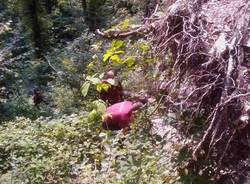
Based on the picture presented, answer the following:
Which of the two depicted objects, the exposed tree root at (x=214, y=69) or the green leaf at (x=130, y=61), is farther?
the green leaf at (x=130, y=61)

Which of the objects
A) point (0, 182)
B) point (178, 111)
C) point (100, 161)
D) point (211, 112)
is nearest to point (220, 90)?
point (211, 112)

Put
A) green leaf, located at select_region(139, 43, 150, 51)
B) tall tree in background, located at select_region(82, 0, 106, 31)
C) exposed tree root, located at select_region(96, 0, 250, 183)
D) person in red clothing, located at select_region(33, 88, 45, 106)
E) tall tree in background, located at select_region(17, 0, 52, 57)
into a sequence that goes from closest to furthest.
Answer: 1. exposed tree root, located at select_region(96, 0, 250, 183)
2. green leaf, located at select_region(139, 43, 150, 51)
3. person in red clothing, located at select_region(33, 88, 45, 106)
4. tall tree in background, located at select_region(17, 0, 52, 57)
5. tall tree in background, located at select_region(82, 0, 106, 31)

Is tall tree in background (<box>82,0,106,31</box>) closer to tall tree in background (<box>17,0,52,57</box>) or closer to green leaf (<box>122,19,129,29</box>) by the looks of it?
tall tree in background (<box>17,0,52,57</box>)

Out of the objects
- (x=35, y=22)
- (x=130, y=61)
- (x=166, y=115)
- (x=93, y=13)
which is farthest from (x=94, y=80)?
(x=93, y=13)

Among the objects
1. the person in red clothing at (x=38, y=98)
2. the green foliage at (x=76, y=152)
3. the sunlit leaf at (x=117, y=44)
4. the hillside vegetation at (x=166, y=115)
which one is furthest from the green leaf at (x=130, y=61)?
the person in red clothing at (x=38, y=98)

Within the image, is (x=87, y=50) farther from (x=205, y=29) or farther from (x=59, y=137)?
(x=205, y=29)

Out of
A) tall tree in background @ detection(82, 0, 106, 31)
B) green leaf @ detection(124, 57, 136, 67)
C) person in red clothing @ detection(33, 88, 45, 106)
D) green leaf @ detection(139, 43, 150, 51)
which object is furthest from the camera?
tall tree in background @ detection(82, 0, 106, 31)

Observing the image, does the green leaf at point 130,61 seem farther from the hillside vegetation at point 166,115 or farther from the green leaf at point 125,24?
the green leaf at point 125,24

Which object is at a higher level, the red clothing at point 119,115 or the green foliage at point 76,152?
the red clothing at point 119,115

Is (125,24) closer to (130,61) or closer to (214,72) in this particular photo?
(130,61)

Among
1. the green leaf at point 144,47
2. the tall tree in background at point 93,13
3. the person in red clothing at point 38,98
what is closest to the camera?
the green leaf at point 144,47

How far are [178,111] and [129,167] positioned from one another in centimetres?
67

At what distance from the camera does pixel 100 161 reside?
4828mm

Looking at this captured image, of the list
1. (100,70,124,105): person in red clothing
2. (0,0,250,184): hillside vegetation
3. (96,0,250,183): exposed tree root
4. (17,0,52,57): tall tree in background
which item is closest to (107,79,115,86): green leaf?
(0,0,250,184): hillside vegetation
